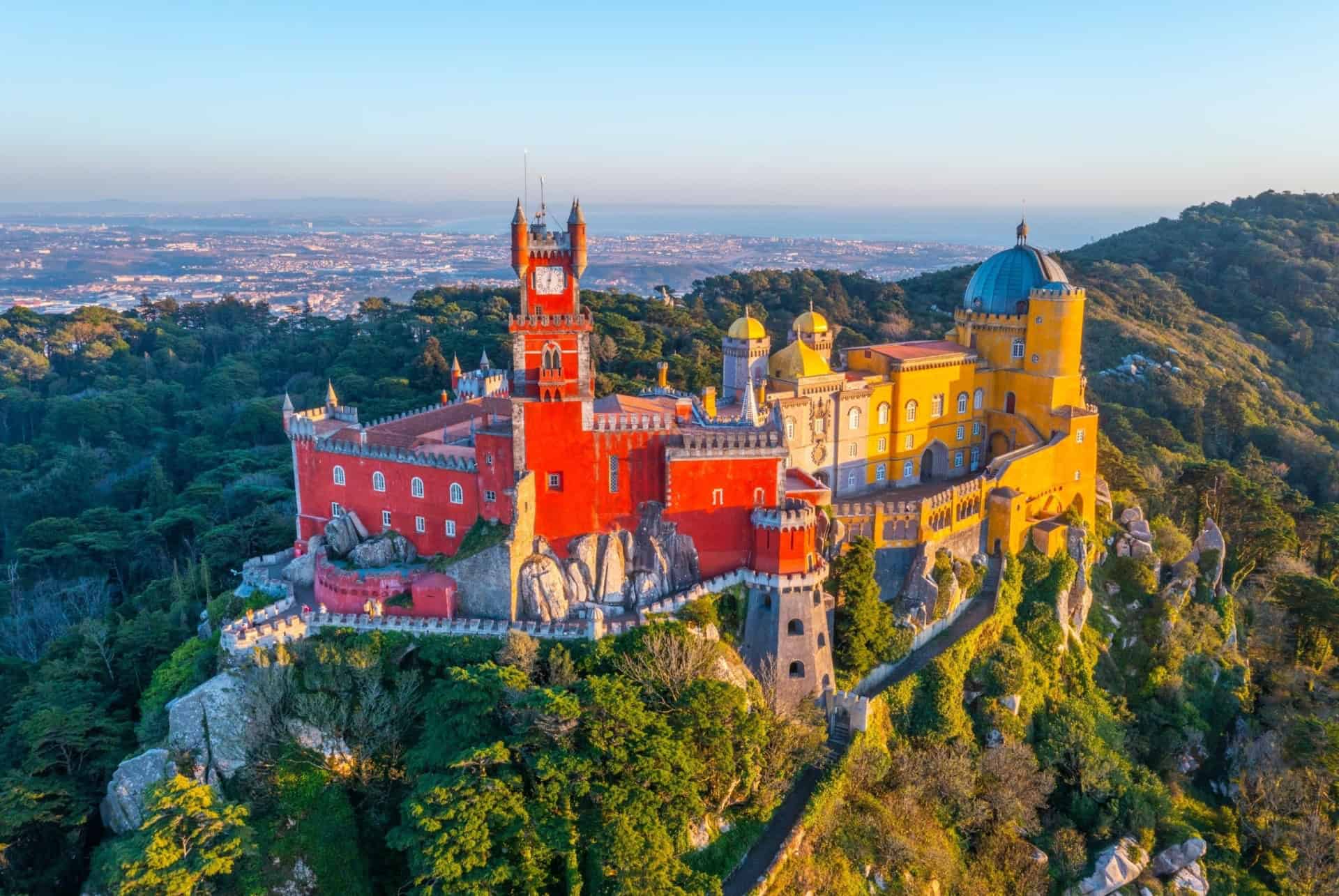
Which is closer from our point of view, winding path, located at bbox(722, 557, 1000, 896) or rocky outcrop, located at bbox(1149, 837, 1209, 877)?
winding path, located at bbox(722, 557, 1000, 896)

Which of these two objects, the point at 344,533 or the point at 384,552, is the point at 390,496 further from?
the point at 344,533

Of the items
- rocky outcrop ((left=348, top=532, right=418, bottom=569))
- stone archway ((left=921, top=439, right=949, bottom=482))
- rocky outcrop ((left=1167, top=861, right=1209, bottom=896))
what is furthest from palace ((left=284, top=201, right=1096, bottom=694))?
rocky outcrop ((left=1167, top=861, right=1209, bottom=896))

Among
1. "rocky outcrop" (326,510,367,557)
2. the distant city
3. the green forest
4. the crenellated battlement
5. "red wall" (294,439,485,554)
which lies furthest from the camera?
the distant city

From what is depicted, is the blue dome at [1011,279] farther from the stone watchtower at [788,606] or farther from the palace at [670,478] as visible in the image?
the stone watchtower at [788,606]

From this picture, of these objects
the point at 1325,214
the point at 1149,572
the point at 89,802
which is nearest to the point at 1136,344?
the point at 1149,572

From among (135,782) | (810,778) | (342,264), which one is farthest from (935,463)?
(342,264)

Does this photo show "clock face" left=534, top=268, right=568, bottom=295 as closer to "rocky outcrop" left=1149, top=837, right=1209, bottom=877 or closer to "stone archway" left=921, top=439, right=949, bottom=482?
"stone archway" left=921, top=439, right=949, bottom=482

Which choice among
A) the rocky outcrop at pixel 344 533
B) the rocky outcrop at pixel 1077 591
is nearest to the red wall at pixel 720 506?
the rocky outcrop at pixel 344 533
